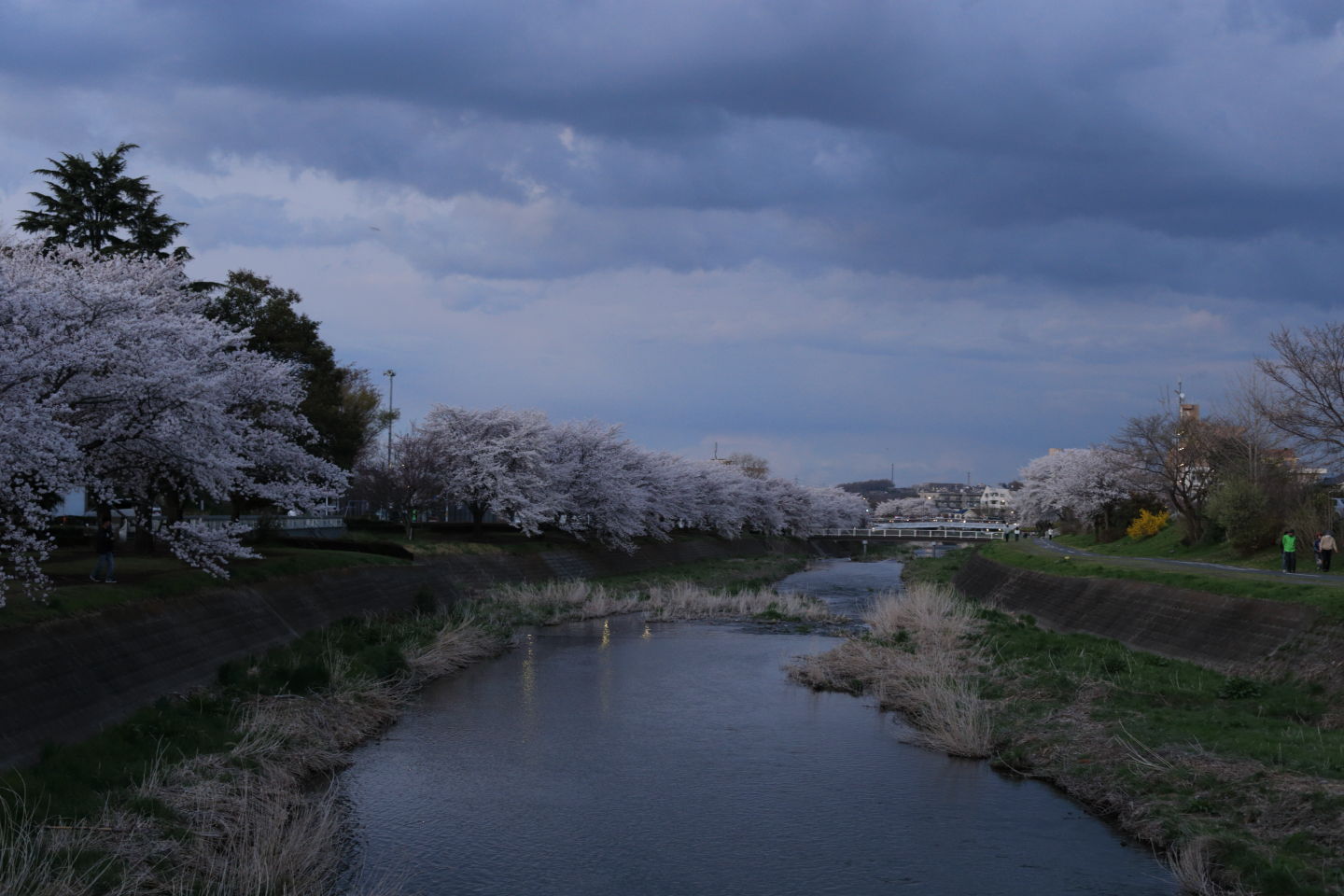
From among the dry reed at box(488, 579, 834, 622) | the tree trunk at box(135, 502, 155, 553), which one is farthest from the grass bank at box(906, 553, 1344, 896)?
the tree trunk at box(135, 502, 155, 553)

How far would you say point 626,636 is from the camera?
4172cm

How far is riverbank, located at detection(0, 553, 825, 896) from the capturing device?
43.1 feet

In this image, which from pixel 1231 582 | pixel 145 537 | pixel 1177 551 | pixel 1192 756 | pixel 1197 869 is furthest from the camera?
pixel 1177 551

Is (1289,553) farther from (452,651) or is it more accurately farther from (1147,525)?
(1147,525)

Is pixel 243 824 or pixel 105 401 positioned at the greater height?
pixel 105 401

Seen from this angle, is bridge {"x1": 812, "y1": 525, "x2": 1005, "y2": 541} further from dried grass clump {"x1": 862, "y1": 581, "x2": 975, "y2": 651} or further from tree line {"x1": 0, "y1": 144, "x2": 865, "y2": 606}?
dried grass clump {"x1": 862, "y1": 581, "x2": 975, "y2": 651}

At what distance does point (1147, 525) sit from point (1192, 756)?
61.4m

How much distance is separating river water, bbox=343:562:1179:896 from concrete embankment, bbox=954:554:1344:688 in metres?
8.06

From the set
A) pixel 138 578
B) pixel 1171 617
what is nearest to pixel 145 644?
pixel 138 578

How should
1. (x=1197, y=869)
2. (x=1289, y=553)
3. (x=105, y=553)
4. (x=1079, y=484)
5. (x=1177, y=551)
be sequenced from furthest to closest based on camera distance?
(x=1079, y=484)
(x=1177, y=551)
(x=1289, y=553)
(x=105, y=553)
(x=1197, y=869)

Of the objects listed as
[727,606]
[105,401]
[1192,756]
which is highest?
[105,401]

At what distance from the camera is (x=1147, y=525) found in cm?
7425

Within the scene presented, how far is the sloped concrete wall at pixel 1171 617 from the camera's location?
84.1ft

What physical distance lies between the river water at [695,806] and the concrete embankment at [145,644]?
4577 millimetres
